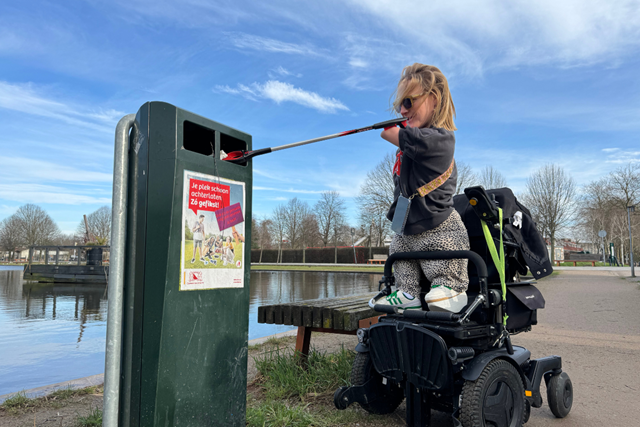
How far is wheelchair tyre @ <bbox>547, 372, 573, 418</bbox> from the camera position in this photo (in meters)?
2.85

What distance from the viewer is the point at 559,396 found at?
9.37 feet

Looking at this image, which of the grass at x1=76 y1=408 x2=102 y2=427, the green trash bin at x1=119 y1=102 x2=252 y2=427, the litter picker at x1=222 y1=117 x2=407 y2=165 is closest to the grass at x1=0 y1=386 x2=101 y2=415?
the grass at x1=76 y1=408 x2=102 y2=427

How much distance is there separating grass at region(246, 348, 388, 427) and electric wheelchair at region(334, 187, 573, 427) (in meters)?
0.24

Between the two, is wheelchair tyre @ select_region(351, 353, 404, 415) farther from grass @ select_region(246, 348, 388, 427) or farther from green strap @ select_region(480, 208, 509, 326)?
green strap @ select_region(480, 208, 509, 326)

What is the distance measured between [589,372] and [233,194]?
398 cm

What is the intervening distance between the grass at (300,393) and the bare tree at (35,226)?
6092 cm

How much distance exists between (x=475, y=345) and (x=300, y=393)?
4.84 ft

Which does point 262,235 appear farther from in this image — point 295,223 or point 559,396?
point 559,396

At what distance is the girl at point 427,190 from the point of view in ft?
7.43

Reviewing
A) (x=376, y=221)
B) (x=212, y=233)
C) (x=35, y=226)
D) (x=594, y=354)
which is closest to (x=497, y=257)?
(x=212, y=233)

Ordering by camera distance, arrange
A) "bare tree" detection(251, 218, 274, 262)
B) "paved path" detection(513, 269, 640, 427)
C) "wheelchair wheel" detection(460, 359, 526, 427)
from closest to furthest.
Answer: "wheelchair wheel" detection(460, 359, 526, 427) < "paved path" detection(513, 269, 640, 427) < "bare tree" detection(251, 218, 274, 262)

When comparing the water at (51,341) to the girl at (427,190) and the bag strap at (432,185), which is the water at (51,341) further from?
the bag strap at (432,185)

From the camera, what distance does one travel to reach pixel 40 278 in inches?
876

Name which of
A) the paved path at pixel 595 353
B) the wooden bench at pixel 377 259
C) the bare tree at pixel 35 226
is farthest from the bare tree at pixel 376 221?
the bare tree at pixel 35 226
